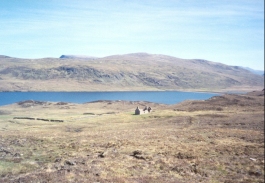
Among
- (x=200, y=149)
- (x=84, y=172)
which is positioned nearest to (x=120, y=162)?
(x=84, y=172)

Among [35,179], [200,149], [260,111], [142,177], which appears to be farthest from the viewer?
[260,111]

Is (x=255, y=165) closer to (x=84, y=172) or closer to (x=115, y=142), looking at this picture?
(x=84, y=172)

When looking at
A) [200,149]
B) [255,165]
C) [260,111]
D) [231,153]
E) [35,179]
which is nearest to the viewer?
[35,179]

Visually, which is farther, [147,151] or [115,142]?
[115,142]

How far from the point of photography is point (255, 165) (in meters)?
18.9

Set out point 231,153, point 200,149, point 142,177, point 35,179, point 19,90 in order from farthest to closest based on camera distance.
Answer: point 19,90 < point 200,149 < point 231,153 < point 142,177 < point 35,179

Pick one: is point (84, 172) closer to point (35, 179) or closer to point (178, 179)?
point (35, 179)

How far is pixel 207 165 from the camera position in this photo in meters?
19.5

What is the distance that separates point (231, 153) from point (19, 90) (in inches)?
6521

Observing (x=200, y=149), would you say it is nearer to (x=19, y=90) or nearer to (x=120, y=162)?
(x=120, y=162)

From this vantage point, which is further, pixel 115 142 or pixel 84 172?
pixel 115 142

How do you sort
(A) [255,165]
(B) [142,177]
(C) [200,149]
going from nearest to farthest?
(B) [142,177] → (A) [255,165] → (C) [200,149]

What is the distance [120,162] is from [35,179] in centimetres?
703

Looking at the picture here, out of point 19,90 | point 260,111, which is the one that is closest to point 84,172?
point 260,111
